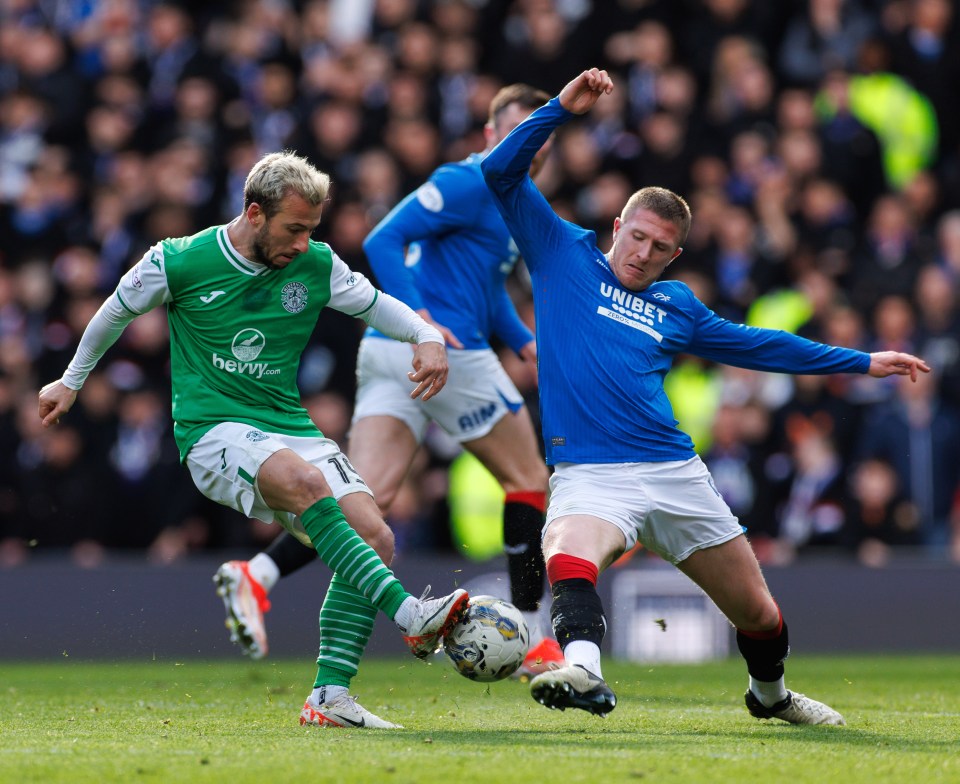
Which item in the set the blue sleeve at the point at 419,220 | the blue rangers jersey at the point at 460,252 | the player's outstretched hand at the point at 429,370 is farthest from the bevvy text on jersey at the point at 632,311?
the blue rangers jersey at the point at 460,252

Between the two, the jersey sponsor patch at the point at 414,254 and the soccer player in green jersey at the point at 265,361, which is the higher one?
the jersey sponsor patch at the point at 414,254

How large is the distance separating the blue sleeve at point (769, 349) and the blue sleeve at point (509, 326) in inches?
84.6

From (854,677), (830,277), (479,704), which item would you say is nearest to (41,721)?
(479,704)

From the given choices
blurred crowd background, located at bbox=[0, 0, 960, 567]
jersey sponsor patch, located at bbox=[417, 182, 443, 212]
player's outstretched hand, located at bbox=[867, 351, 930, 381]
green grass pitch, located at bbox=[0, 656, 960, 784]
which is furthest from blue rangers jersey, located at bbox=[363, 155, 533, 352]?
blurred crowd background, located at bbox=[0, 0, 960, 567]

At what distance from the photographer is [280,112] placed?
1459 cm

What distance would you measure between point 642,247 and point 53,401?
251 centimetres

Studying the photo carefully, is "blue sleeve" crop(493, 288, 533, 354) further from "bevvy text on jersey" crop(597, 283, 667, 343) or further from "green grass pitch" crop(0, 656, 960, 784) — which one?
"bevvy text on jersey" crop(597, 283, 667, 343)

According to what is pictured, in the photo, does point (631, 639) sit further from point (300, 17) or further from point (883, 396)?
point (300, 17)

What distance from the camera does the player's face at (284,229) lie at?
653 cm

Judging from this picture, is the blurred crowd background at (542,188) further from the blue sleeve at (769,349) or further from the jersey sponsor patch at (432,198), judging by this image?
the blue sleeve at (769,349)

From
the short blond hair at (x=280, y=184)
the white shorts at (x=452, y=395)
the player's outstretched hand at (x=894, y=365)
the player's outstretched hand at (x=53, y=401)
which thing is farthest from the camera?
the white shorts at (x=452, y=395)

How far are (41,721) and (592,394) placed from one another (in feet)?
9.05

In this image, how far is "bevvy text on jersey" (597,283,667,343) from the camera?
264 inches

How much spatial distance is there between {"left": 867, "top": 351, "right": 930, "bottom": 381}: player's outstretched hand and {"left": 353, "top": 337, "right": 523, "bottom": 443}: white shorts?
93.0 inches
